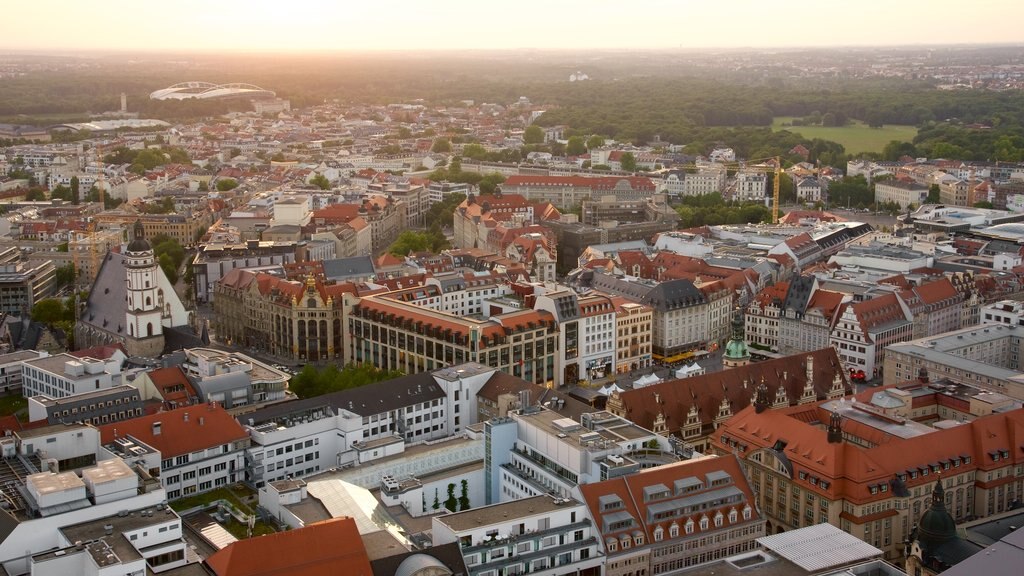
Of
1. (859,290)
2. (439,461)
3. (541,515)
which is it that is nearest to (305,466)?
(439,461)

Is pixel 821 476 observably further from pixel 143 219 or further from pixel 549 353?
pixel 143 219

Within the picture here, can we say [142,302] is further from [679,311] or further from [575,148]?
[575,148]

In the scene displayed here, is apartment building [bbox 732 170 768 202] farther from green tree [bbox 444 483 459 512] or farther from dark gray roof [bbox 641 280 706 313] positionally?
green tree [bbox 444 483 459 512]

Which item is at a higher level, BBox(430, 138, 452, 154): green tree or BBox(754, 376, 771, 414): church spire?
BBox(430, 138, 452, 154): green tree

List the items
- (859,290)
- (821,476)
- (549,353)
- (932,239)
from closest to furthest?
(821,476), (549,353), (859,290), (932,239)

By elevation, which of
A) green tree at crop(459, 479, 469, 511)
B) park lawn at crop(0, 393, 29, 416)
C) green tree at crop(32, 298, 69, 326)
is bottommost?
park lawn at crop(0, 393, 29, 416)

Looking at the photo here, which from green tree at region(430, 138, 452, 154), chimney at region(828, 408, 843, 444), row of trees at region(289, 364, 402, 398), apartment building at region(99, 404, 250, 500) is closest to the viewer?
chimney at region(828, 408, 843, 444)

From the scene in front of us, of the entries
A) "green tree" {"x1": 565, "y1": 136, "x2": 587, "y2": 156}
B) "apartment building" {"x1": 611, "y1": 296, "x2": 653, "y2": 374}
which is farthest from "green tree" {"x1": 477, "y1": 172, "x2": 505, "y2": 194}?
"apartment building" {"x1": 611, "y1": 296, "x2": 653, "y2": 374}
